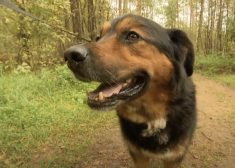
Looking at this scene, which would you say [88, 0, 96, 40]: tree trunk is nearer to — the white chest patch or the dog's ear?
the dog's ear

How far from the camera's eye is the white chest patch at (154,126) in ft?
6.57

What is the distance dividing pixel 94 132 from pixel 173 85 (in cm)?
204

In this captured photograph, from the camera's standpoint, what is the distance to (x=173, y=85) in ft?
6.15

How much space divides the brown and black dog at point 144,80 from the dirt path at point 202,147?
2.20ft

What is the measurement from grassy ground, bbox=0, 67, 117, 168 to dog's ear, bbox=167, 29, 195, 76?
2.02 m

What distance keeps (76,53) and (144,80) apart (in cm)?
71

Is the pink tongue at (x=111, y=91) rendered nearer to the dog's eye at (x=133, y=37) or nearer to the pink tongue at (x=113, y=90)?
the pink tongue at (x=113, y=90)

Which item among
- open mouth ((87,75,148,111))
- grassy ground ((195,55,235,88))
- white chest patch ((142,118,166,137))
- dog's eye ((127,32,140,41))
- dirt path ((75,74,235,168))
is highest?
dog's eye ((127,32,140,41))

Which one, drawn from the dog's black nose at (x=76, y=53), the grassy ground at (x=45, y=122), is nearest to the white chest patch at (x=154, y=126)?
the dog's black nose at (x=76, y=53)

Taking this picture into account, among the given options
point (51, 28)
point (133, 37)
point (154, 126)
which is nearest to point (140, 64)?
point (133, 37)

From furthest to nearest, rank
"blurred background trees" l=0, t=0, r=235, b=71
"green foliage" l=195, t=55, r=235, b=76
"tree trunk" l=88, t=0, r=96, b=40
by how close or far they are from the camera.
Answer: "green foliage" l=195, t=55, r=235, b=76 → "tree trunk" l=88, t=0, r=96, b=40 → "blurred background trees" l=0, t=0, r=235, b=71

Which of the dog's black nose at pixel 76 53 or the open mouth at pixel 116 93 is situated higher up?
the dog's black nose at pixel 76 53

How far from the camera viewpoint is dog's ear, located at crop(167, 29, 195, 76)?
6.76ft

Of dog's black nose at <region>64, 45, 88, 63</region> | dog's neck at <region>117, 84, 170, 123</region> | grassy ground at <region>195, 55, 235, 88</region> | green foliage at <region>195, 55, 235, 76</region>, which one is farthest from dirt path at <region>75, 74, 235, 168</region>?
green foliage at <region>195, 55, 235, 76</region>
